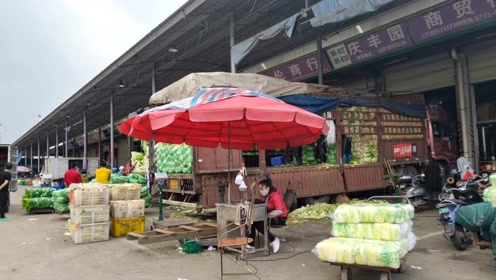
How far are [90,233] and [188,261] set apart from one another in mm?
2853

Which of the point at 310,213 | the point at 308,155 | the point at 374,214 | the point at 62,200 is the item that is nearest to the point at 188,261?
the point at 374,214

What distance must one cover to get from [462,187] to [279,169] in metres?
4.50

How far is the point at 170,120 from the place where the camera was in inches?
228

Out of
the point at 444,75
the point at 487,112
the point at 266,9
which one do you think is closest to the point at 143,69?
the point at 266,9

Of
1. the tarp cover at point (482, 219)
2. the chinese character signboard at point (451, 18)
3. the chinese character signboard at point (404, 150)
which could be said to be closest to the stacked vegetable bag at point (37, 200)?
the chinese character signboard at point (404, 150)

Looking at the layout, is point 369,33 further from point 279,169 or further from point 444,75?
point 279,169

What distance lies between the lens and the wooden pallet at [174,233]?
269 inches

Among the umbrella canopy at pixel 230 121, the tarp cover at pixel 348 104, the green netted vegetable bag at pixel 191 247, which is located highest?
the tarp cover at pixel 348 104

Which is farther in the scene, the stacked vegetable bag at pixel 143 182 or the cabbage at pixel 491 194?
the stacked vegetable bag at pixel 143 182

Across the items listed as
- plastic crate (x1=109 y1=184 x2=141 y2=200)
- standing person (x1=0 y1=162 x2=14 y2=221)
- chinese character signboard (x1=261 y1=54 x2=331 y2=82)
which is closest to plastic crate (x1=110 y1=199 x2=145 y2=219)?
plastic crate (x1=109 y1=184 x2=141 y2=200)

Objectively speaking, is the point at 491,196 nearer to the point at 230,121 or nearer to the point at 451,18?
the point at 230,121

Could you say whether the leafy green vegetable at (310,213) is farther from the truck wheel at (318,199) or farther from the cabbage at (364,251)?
the cabbage at (364,251)

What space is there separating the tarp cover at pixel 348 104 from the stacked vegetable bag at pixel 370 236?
6246 mm

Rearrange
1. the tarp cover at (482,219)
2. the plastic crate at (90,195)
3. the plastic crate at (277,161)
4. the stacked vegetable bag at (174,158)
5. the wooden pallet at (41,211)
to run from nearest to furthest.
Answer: the tarp cover at (482,219)
the plastic crate at (90,195)
the stacked vegetable bag at (174,158)
the plastic crate at (277,161)
the wooden pallet at (41,211)
